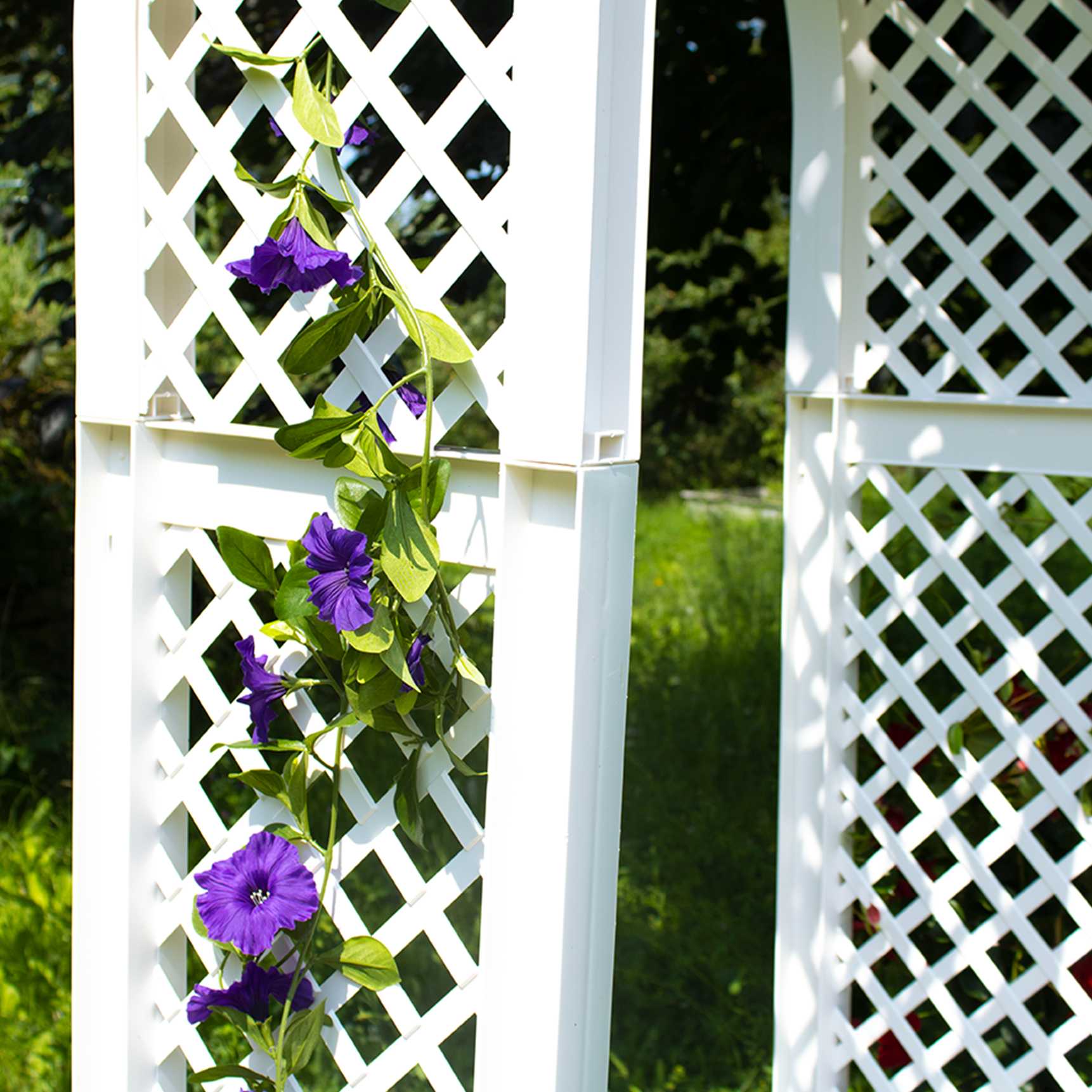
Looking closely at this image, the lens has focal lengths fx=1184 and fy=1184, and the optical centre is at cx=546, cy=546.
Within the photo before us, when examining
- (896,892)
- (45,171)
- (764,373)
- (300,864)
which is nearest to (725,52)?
(45,171)

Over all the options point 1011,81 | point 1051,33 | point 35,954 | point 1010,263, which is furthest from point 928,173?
point 35,954

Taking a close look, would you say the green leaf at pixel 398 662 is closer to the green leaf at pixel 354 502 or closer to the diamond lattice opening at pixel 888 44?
the green leaf at pixel 354 502

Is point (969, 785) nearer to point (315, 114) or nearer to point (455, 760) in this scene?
point (455, 760)

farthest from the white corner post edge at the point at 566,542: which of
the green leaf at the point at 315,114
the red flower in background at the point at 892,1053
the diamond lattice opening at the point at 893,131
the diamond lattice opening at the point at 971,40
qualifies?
the diamond lattice opening at the point at 893,131

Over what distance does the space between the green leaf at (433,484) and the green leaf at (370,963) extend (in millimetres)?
452

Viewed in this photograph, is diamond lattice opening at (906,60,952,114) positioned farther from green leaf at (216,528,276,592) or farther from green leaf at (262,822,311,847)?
green leaf at (262,822,311,847)

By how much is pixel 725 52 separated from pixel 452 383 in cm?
225

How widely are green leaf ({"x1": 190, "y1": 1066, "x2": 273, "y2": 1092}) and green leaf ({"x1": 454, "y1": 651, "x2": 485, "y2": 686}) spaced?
A: 507mm

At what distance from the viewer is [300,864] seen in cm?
121

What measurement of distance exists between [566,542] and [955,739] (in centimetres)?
118

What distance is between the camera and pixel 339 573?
1.09 meters

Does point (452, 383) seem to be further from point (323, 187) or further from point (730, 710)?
point (730, 710)

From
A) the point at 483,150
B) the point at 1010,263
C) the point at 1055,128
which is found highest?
the point at 483,150

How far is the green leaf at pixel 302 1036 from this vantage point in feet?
4.06
